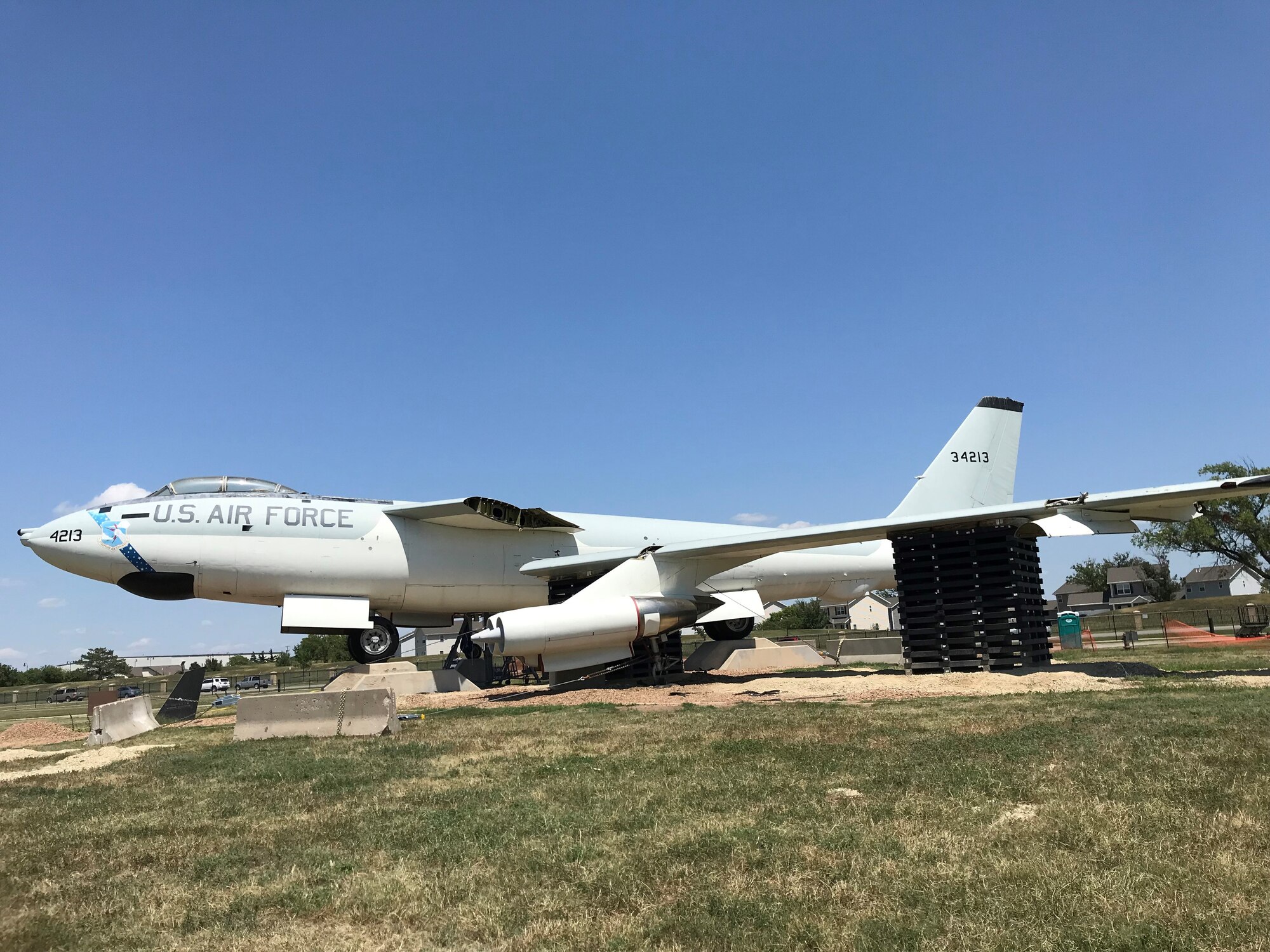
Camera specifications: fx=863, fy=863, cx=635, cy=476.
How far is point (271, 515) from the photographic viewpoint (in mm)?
17453

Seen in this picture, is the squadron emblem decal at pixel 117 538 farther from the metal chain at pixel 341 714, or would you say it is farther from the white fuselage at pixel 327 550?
the metal chain at pixel 341 714

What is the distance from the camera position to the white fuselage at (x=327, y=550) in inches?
656

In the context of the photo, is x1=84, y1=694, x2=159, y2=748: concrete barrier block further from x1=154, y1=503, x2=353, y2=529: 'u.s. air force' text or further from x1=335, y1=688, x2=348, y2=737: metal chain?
x1=154, y1=503, x2=353, y2=529: 'u.s. air force' text

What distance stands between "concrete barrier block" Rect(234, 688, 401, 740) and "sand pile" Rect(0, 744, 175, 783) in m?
1.03

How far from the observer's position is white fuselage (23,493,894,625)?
16656 millimetres

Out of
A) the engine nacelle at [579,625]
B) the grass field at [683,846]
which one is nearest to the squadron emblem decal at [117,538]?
the engine nacelle at [579,625]

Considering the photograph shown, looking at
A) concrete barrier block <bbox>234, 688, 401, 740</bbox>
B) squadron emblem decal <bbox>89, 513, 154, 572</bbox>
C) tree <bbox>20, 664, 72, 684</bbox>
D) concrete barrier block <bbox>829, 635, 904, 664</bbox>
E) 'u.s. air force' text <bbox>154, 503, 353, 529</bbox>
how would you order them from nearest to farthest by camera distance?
concrete barrier block <bbox>234, 688, 401, 740</bbox> < squadron emblem decal <bbox>89, 513, 154, 572</bbox> < 'u.s. air force' text <bbox>154, 503, 353, 529</bbox> < concrete barrier block <bbox>829, 635, 904, 664</bbox> < tree <bbox>20, 664, 72, 684</bbox>

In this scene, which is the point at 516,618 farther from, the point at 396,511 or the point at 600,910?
the point at 600,910

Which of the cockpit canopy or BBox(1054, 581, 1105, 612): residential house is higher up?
the cockpit canopy

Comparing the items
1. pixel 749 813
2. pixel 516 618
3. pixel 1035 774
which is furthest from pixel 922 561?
pixel 749 813

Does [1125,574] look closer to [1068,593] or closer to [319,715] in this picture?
[1068,593]

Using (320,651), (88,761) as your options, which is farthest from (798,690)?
(320,651)

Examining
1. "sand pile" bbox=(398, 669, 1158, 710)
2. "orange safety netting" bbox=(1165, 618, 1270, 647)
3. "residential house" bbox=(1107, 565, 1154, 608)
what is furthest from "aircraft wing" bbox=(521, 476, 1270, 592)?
"residential house" bbox=(1107, 565, 1154, 608)

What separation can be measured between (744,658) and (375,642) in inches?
367
